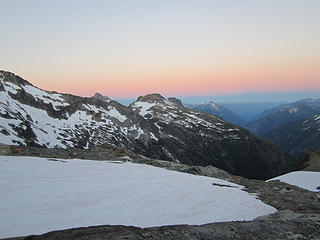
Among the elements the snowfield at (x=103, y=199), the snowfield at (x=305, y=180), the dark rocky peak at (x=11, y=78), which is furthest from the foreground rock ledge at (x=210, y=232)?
the dark rocky peak at (x=11, y=78)

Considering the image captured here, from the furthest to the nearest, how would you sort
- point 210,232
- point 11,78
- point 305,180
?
point 11,78 → point 305,180 → point 210,232

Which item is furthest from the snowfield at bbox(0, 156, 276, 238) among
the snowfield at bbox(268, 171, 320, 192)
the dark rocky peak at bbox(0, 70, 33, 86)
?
the dark rocky peak at bbox(0, 70, 33, 86)

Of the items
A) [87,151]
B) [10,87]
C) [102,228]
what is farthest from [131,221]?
[10,87]

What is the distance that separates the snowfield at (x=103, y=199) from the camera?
13.9 m

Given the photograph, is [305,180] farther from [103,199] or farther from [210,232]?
[210,232]

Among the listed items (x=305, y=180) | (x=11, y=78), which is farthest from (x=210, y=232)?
(x=11, y=78)

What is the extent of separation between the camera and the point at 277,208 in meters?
18.4

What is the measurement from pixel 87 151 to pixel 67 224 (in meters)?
24.0

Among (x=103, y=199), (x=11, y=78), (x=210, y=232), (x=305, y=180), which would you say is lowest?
(x=305, y=180)

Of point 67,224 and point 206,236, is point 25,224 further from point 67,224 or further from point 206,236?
point 206,236

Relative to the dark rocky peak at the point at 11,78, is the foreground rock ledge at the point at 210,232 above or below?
below

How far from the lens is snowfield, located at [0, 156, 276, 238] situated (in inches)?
549

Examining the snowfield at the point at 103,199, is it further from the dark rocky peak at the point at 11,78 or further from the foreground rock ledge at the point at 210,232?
the dark rocky peak at the point at 11,78

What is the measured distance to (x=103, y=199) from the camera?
57.2ft
